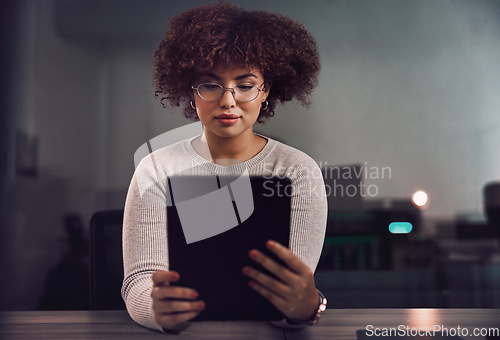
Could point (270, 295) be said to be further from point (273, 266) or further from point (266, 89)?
point (266, 89)

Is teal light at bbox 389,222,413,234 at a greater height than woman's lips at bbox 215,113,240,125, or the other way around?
woman's lips at bbox 215,113,240,125

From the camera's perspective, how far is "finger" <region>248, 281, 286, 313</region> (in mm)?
690

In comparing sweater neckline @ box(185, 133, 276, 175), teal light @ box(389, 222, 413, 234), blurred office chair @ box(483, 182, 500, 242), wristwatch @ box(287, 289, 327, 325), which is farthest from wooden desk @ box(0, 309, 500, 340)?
blurred office chair @ box(483, 182, 500, 242)

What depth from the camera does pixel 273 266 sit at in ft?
2.24

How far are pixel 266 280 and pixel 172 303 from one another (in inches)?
6.7

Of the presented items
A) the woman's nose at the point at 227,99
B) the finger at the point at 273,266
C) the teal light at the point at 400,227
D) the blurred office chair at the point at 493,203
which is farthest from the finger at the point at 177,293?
the blurred office chair at the point at 493,203

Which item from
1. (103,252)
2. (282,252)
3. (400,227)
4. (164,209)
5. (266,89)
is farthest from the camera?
(400,227)

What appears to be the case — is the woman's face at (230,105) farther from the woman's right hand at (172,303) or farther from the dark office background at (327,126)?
the woman's right hand at (172,303)

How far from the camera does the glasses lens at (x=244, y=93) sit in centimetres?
84

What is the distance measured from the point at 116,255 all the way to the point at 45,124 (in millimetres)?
598

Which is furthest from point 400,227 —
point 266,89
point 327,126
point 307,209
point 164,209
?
point 164,209

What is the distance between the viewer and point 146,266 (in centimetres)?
78

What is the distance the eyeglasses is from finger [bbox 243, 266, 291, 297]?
13.9 inches

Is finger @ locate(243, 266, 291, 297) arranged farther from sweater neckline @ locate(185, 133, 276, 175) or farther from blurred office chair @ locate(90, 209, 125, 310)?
blurred office chair @ locate(90, 209, 125, 310)
